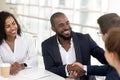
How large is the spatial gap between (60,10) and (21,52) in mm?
1631

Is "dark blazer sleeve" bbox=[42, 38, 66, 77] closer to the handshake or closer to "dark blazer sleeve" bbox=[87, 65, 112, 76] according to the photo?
the handshake

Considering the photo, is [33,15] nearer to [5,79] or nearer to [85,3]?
[85,3]

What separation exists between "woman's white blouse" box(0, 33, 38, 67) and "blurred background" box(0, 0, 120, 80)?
84 centimetres

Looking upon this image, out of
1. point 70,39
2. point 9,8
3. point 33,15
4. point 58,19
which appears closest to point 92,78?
point 70,39

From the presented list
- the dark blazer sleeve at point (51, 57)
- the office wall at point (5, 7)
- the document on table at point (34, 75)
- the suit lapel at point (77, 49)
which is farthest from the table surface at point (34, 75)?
the office wall at point (5, 7)

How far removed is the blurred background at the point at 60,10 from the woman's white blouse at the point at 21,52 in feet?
2.76

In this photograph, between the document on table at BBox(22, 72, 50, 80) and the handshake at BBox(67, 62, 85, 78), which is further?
the handshake at BBox(67, 62, 85, 78)

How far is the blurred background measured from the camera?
328cm

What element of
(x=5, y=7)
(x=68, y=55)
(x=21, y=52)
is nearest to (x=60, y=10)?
(x=21, y=52)

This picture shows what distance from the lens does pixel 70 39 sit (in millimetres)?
2387

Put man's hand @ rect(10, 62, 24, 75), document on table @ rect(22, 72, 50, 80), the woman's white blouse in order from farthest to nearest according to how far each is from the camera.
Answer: the woman's white blouse
man's hand @ rect(10, 62, 24, 75)
document on table @ rect(22, 72, 50, 80)

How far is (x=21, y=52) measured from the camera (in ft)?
8.48

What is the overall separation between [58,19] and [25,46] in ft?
1.75

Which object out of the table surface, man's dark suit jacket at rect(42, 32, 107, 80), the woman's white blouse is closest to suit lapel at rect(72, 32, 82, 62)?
man's dark suit jacket at rect(42, 32, 107, 80)
